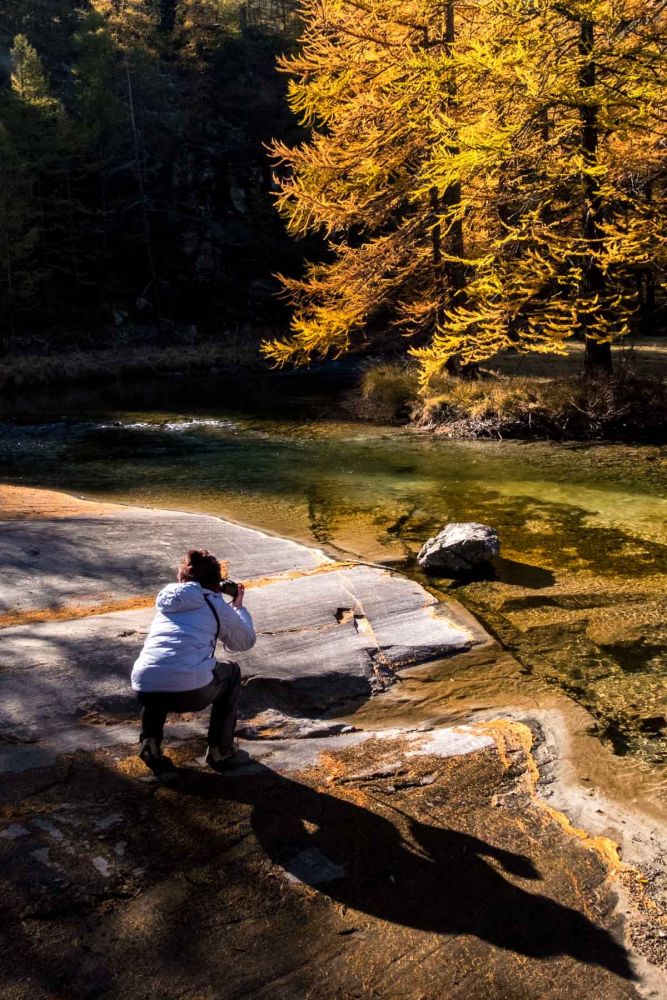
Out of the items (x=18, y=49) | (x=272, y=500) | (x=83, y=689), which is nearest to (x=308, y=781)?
(x=83, y=689)

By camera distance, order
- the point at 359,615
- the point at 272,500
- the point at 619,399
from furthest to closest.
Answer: the point at 619,399 < the point at 272,500 < the point at 359,615

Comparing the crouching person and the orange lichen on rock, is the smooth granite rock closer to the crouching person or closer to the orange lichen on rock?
the orange lichen on rock

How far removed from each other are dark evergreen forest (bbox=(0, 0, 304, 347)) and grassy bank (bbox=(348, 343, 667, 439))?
2369 centimetres

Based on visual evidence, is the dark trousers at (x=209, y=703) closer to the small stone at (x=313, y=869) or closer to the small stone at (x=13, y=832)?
the small stone at (x=13, y=832)

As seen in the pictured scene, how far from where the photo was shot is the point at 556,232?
1509cm

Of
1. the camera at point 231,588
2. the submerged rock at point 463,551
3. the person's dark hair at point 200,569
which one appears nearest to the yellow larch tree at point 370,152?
the submerged rock at point 463,551

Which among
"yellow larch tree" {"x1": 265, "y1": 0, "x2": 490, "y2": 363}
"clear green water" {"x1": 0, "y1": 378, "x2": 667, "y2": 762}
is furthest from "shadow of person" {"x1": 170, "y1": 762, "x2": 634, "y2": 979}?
"yellow larch tree" {"x1": 265, "y1": 0, "x2": 490, "y2": 363}

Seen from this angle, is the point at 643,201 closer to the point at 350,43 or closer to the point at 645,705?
the point at 350,43

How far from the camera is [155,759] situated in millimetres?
4051

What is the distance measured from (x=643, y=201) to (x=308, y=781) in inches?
568

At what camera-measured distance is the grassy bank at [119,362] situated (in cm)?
2762

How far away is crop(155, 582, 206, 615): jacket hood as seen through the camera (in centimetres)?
409

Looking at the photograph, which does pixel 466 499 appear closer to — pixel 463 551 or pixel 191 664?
pixel 463 551

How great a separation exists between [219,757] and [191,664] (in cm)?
57
